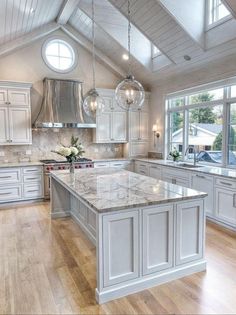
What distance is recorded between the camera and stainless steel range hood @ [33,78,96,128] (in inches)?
234

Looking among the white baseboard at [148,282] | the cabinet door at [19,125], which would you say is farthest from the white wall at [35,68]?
the white baseboard at [148,282]

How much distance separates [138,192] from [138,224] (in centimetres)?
45

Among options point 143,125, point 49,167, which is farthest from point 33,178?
point 143,125

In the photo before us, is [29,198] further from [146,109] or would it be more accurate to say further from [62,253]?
[146,109]

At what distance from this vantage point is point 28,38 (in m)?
5.83

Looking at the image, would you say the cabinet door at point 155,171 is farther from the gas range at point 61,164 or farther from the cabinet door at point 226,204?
the cabinet door at point 226,204

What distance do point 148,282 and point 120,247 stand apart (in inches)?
20.2

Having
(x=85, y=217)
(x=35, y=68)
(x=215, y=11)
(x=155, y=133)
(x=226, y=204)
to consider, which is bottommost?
(x=85, y=217)

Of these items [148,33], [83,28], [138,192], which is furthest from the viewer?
[83,28]

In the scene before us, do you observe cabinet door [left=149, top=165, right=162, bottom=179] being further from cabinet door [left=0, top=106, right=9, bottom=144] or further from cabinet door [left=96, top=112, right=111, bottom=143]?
cabinet door [left=0, top=106, right=9, bottom=144]

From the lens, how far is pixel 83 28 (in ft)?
20.3

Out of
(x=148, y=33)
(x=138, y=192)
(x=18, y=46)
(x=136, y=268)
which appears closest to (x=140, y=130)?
(x=148, y=33)

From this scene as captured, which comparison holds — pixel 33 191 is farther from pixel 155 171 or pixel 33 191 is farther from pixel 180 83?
pixel 180 83

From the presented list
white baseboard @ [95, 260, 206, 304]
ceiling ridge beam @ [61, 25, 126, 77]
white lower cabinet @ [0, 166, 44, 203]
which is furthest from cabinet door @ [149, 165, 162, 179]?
white baseboard @ [95, 260, 206, 304]
